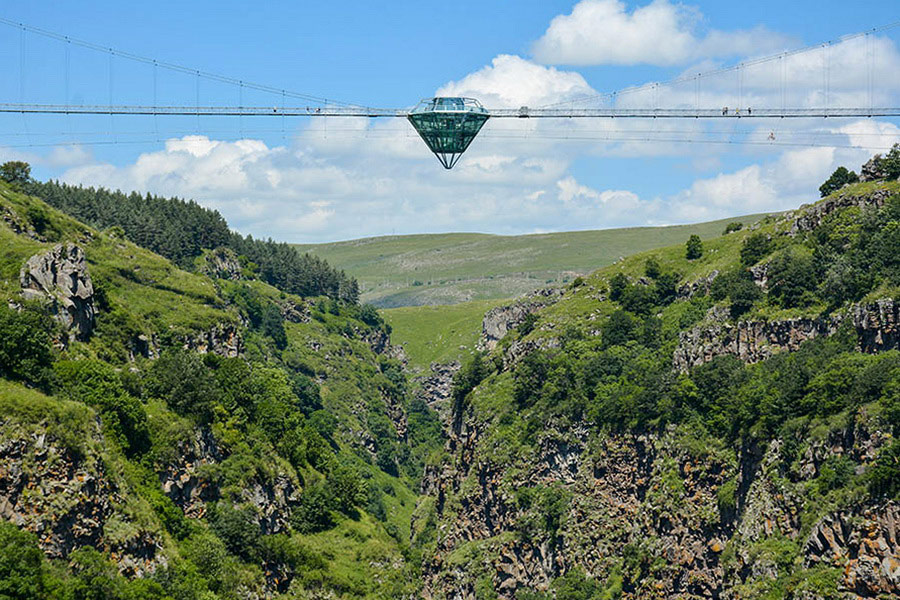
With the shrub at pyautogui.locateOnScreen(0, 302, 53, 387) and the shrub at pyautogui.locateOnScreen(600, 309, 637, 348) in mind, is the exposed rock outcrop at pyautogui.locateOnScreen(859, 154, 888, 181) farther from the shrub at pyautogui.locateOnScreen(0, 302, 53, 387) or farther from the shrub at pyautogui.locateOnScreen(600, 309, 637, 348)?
the shrub at pyautogui.locateOnScreen(0, 302, 53, 387)

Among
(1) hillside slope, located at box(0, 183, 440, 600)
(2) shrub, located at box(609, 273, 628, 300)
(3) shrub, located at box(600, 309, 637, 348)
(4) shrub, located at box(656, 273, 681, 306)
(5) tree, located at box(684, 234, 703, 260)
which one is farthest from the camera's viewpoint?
(5) tree, located at box(684, 234, 703, 260)

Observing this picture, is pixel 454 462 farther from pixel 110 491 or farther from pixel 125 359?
pixel 110 491

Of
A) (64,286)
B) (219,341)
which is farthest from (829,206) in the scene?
(64,286)

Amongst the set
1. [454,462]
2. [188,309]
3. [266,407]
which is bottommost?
[454,462]

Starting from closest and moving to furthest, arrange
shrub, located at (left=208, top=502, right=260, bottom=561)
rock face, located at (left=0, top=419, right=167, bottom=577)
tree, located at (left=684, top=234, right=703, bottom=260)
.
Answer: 1. rock face, located at (left=0, top=419, right=167, bottom=577)
2. shrub, located at (left=208, top=502, right=260, bottom=561)
3. tree, located at (left=684, top=234, right=703, bottom=260)

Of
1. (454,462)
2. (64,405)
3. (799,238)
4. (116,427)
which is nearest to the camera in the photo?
(64,405)

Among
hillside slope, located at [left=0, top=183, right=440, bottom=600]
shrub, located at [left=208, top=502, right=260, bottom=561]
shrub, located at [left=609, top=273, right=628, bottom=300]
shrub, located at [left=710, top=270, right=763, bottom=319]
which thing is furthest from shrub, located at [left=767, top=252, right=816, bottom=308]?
shrub, located at [left=208, top=502, right=260, bottom=561]

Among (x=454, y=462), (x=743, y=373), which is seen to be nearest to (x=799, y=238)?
(x=743, y=373)
